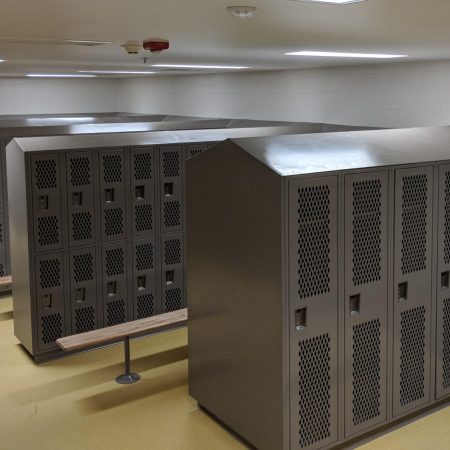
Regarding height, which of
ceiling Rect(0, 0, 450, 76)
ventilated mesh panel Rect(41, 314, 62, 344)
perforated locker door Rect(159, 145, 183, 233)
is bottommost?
ventilated mesh panel Rect(41, 314, 62, 344)

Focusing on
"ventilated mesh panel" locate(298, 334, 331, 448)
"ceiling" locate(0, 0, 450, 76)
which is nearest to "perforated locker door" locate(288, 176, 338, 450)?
"ventilated mesh panel" locate(298, 334, 331, 448)

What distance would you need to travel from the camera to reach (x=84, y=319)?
600 cm

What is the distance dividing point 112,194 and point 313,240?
2679mm

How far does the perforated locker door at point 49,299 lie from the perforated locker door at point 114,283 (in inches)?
16.6

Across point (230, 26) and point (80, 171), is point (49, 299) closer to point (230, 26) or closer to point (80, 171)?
point (80, 171)

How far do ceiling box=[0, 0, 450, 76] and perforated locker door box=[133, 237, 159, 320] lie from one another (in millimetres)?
1874

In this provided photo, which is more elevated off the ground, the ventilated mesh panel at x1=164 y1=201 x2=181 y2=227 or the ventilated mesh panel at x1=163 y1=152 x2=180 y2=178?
A: the ventilated mesh panel at x1=163 y1=152 x2=180 y2=178

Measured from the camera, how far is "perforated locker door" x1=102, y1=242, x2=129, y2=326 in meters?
6.07

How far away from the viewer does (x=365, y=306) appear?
13.8 feet

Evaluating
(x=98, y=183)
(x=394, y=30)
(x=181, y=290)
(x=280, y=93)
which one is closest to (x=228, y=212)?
(x=394, y=30)

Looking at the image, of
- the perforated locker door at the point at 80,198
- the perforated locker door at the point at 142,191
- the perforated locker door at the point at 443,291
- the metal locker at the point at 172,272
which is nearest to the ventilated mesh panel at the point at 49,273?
the perforated locker door at the point at 80,198

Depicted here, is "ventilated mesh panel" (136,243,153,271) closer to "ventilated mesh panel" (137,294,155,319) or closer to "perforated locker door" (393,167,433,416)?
"ventilated mesh panel" (137,294,155,319)

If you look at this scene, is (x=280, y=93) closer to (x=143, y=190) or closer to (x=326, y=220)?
(x=143, y=190)

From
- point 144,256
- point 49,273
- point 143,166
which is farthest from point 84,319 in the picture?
point 143,166
